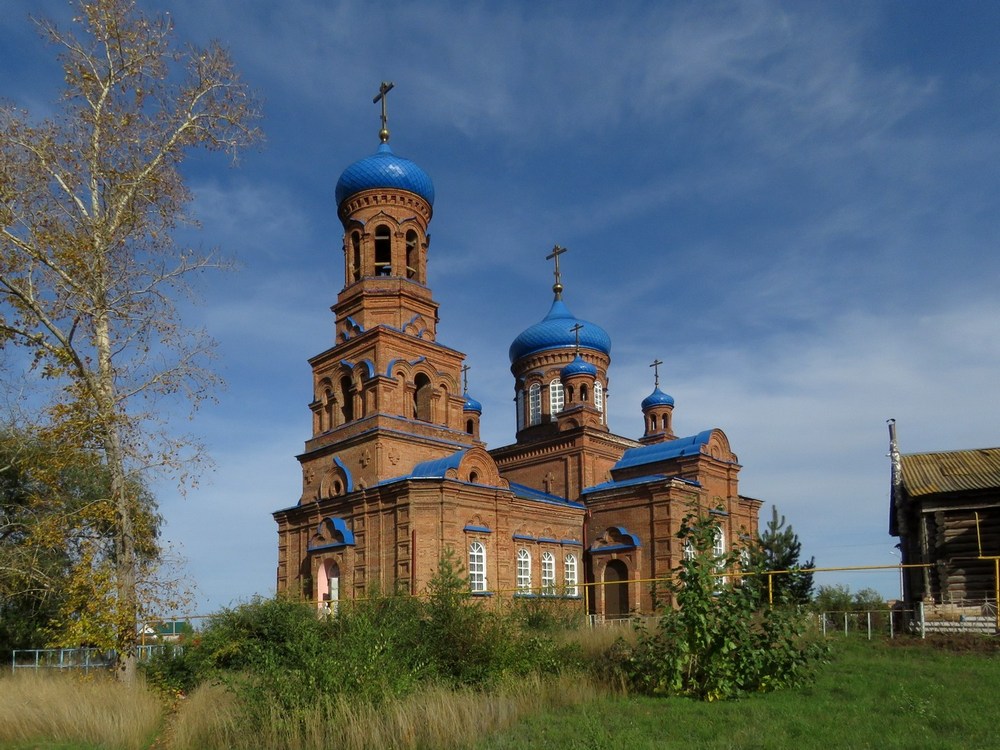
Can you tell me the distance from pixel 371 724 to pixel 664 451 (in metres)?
21.0

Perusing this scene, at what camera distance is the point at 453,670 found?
1096 cm

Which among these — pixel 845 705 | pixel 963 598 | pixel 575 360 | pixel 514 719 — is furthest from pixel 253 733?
pixel 575 360

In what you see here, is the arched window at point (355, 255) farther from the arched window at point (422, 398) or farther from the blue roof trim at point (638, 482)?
the blue roof trim at point (638, 482)

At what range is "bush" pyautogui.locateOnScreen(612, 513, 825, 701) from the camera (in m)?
9.96

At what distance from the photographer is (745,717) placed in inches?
348

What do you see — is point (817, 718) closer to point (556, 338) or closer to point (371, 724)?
point (371, 724)

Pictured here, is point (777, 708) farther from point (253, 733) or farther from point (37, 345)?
point (37, 345)

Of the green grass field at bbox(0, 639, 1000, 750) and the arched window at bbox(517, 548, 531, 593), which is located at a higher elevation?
the arched window at bbox(517, 548, 531, 593)

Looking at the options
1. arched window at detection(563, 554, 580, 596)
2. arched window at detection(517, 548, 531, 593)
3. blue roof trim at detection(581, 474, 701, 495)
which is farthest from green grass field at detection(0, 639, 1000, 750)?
arched window at detection(563, 554, 580, 596)

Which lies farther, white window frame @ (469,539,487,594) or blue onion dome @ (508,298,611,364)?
blue onion dome @ (508,298,611,364)

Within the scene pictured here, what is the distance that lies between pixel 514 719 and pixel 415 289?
677 inches

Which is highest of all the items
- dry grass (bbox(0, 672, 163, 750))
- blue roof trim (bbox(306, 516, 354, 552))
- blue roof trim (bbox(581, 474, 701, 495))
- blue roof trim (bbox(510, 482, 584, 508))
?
blue roof trim (bbox(581, 474, 701, 495))

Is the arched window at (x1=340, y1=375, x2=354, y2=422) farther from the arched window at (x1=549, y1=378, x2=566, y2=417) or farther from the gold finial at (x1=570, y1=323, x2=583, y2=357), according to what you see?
the gold finial at (x1=570, y1=323, x2=583, y2=357)

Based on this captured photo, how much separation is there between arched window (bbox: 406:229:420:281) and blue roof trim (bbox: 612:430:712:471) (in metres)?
9.52
